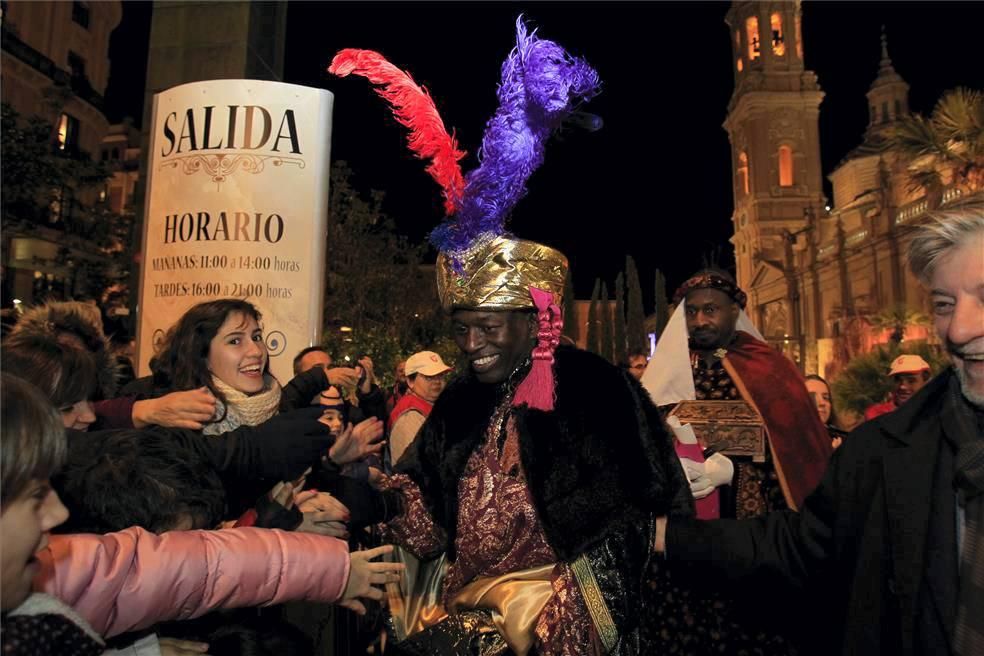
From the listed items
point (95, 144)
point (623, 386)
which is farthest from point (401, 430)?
point (95, 144)

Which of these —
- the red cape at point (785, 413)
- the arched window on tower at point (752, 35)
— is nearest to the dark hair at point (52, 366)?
the red cape at point (785, 413)

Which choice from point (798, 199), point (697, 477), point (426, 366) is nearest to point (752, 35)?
point (798, 199)

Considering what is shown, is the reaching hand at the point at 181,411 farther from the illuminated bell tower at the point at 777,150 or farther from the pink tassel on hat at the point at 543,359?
the illuminated bell tower at the point at 777,150

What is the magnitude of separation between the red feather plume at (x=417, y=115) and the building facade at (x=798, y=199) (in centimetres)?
3908

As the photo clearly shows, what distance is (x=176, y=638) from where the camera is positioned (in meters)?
2.23

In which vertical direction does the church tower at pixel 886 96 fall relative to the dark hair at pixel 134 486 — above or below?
above

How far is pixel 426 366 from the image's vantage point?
6.09m

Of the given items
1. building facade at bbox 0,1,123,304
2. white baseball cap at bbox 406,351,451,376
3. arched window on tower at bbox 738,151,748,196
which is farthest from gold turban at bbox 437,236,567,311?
arched window on tower at bbox 738,151,748,196

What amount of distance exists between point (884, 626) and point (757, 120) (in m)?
61.9

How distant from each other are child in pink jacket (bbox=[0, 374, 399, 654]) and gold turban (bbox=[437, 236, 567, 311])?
1.02 m

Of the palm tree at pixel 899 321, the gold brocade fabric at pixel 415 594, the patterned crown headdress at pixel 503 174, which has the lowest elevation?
the gold brocade fabric at pixel 415 594

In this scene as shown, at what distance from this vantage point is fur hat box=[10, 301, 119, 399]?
3.64 metres

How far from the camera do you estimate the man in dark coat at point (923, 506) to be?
6.08 ft

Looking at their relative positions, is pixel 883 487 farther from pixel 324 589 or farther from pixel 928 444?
pixel 324 589
